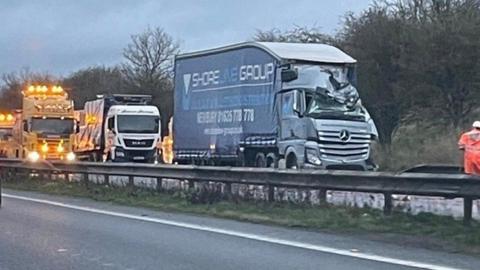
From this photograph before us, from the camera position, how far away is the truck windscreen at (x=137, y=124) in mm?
43156

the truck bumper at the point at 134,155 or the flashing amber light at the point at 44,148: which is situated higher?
the flashing amber light at the point at 44,148

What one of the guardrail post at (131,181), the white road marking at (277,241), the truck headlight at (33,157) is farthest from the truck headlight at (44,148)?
the white road marking at (277,241)

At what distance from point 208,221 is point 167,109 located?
178 feet

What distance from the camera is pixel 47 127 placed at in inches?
1620

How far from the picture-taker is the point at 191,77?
32.4 m

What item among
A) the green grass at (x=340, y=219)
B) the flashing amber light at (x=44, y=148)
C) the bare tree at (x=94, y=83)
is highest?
the bare tree at (x=94, y=83)

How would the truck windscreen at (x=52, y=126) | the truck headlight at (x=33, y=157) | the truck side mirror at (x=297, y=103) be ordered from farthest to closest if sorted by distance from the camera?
the truck windscreen at (x=52, y=126)
the truck headlight at (x=33, y=157)
the truck side mirror at (x=297, y=103)

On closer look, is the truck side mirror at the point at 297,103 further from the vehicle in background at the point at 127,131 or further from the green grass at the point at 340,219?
the vehicle in background at the point at 127,131

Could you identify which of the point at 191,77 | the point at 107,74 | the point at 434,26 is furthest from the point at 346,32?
the point at 107,74

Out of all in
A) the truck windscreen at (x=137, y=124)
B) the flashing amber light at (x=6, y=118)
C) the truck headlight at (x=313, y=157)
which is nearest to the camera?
the truck headlight at (x=313, y=157)

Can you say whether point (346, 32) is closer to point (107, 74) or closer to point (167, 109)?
point (167, 109)

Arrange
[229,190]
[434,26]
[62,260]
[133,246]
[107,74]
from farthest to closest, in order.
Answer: [107,74] < [434,26] < [229,190] < [133,246] < [62,260]

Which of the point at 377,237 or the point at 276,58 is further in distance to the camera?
the point at 276,58

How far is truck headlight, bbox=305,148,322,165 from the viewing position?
2680 cm
